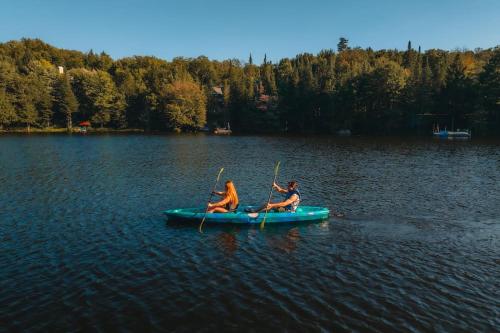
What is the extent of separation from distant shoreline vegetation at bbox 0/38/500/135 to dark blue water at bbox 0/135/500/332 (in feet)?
262

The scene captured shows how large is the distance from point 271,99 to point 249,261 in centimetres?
11808

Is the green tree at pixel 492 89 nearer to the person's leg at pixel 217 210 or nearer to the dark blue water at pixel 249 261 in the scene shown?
the dark blue water at pixel 249 261

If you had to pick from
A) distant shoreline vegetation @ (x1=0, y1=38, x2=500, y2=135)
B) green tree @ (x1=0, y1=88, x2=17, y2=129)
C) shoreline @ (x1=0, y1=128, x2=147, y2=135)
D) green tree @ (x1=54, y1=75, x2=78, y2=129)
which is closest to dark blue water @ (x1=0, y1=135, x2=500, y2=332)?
distant shoreline vegetation @ (x1=0, y1=38, x2=500, y2=135)

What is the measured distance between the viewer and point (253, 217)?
25.0 m

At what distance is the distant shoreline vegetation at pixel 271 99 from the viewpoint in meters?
112


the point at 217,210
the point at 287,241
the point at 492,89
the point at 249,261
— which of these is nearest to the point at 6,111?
the point at 217,210

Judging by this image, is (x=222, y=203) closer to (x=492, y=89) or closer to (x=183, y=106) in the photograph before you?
(x=492, y=89)

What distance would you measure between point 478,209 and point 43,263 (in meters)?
28.4

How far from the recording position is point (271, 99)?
13425cm

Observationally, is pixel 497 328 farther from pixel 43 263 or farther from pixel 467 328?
pixel 43 263

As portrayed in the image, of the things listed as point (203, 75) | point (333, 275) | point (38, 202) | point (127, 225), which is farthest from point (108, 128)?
point (333, 275)

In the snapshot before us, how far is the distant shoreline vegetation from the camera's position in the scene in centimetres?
11162

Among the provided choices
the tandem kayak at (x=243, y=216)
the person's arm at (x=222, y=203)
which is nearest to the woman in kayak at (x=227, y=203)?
the person's arm at (x=222, y=203)

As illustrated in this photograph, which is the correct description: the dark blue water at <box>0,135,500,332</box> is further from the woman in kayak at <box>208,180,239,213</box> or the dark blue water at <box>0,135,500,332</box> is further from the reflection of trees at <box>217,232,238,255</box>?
the woman in kayak at <box>208,180,239,213</box>
